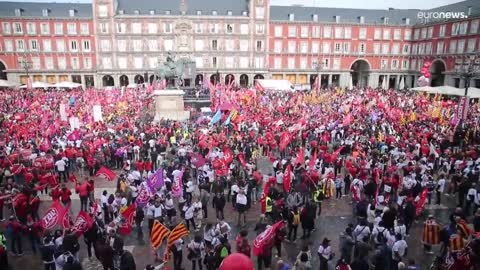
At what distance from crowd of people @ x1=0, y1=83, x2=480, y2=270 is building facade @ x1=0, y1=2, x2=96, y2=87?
3802 centimetres

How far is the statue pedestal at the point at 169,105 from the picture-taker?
29.8 m

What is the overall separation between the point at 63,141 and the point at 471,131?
23.1m

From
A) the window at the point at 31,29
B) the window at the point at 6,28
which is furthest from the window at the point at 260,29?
the window at the point at 6,28

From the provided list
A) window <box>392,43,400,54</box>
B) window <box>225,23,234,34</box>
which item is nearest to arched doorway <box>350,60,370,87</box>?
window <box>392,43,400,54</box>

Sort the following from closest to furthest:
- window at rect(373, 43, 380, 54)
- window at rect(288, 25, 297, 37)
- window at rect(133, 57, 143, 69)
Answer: window at rect(133, 57, 143, 69) → window at rect(288, 25, 297, 37) → window at rect(373, 43, 380, 54)

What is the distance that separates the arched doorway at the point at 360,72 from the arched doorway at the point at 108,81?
43.8 meters

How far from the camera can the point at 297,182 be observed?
14.2 metres

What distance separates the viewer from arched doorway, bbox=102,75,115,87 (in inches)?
2519

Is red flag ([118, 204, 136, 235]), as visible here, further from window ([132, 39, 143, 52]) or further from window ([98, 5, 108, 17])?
window ([98, 5, 108, 17])

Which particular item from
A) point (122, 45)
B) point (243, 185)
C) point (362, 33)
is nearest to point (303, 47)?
point (362, 33)

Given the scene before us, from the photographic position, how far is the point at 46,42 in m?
61.0

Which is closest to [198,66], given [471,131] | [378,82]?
[378,82]

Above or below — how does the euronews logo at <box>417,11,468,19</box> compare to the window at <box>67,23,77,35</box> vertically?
above

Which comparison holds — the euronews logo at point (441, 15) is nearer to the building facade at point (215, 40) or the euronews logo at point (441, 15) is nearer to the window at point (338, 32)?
the building facade at point (215, 40)
